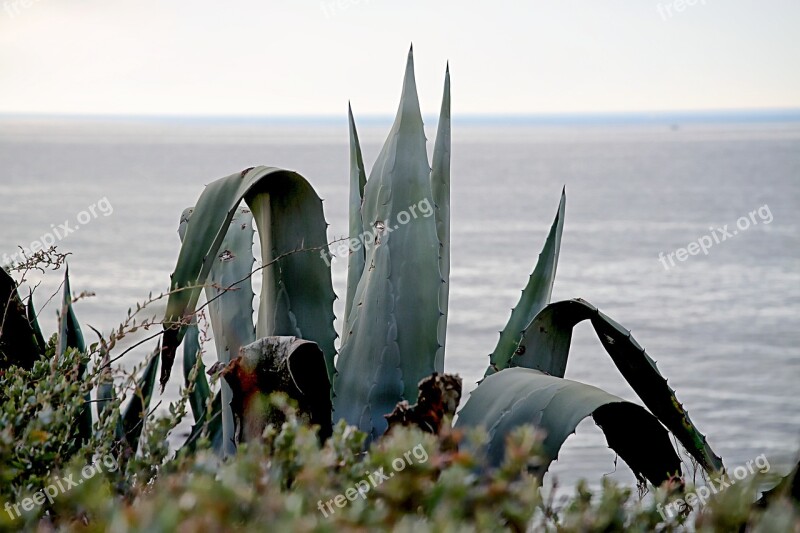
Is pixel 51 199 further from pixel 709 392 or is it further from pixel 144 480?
pixel 144 480

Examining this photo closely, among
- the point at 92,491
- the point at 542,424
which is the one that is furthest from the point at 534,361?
the point at 92,491

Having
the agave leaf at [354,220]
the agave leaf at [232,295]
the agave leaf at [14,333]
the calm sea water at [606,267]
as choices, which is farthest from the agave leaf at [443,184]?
the agave leaf at [14,333]

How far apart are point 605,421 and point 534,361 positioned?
0.87 feet

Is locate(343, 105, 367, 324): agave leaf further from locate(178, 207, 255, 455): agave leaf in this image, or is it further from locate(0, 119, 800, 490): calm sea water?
locate(0, 119, 800, 490): calm sea water

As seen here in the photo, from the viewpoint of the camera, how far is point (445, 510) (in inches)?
22.3

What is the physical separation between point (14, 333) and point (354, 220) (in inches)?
21.2

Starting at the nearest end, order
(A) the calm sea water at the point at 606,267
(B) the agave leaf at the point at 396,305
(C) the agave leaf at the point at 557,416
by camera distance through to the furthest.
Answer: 1. (C) the agave leaf at the point at 557,416
2. (B) the agave leaf at the point at 396,305
3. (A) the calm sea water at the point at 606,267

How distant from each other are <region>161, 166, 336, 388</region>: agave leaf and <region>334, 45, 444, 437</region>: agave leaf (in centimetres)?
7

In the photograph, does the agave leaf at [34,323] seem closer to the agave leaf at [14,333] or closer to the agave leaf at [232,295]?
the agave leaf at [14,333]

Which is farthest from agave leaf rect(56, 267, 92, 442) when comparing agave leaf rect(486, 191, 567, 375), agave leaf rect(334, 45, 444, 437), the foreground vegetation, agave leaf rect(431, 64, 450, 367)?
agave leaf rect(486, 191, 567, 375)

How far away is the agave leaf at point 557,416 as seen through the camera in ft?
3.41

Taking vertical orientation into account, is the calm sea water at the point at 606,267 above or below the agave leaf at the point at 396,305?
below

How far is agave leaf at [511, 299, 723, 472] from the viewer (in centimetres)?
125

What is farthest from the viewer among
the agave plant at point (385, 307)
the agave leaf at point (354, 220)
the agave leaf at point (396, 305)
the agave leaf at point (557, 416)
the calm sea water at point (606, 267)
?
the calm sea water at point (606, 267)
